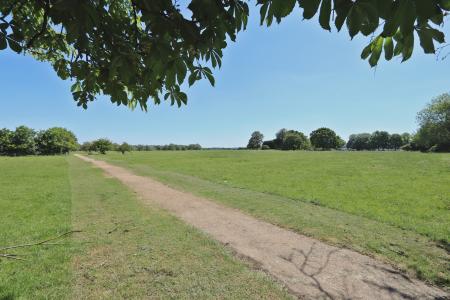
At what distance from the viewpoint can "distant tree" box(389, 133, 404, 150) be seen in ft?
391

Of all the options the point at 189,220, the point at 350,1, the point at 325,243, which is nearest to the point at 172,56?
the point at 350,1

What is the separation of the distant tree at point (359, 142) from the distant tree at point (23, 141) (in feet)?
425

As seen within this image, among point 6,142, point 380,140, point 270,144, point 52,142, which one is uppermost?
point 380,140

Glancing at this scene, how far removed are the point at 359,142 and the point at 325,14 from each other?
149 meters

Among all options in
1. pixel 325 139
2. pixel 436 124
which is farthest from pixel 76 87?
pixel 325 139

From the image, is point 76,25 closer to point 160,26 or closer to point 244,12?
point 160,26

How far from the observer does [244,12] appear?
248 centimetres

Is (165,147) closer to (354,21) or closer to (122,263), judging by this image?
(122,263)

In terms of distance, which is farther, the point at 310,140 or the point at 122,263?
the point at 310,140

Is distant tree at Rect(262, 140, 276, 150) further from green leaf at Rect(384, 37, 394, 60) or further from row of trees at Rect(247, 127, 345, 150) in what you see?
green leaf at Rect(384, 37, 394, 60)

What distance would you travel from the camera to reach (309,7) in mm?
1307

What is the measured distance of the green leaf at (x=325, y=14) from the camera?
131cm

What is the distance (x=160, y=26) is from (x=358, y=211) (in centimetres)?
948

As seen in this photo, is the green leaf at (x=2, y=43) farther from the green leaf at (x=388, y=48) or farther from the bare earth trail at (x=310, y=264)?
the bare earth trail at (x=310, y=264)
